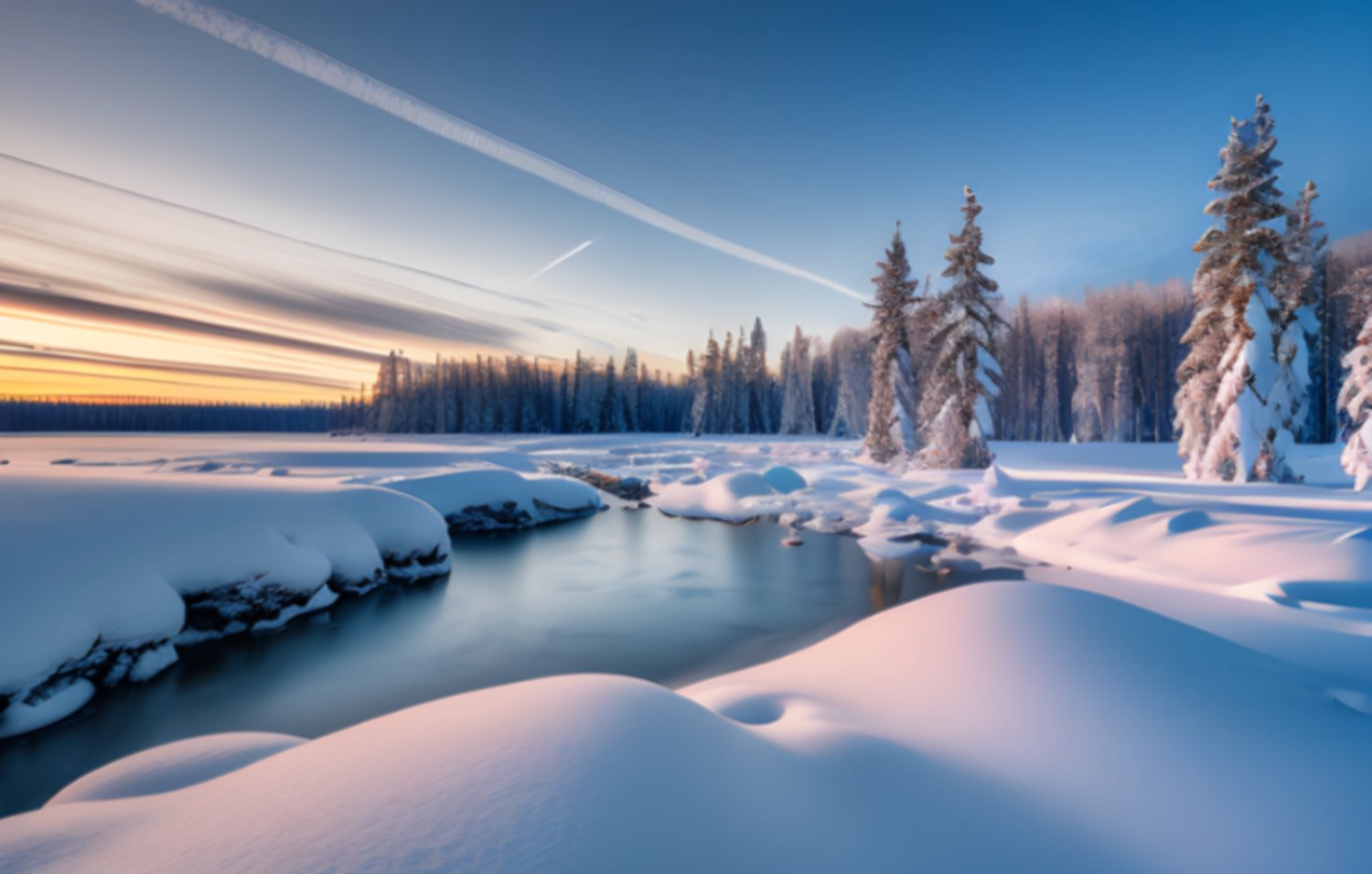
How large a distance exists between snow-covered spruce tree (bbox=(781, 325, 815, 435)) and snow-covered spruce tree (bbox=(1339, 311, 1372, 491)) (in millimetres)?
43118

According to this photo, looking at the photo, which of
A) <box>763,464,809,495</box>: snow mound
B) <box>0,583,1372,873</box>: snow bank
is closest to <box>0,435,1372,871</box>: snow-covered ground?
<box>0,583,1372,873</box>: snow bank

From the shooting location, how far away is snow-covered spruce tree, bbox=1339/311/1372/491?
1204 centimetres

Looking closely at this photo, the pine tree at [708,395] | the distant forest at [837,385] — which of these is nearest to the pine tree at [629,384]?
the distant forest at [837,385]

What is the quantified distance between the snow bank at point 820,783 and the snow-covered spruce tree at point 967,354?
59.6 ft

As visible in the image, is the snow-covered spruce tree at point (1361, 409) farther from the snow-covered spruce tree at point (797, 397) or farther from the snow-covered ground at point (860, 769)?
the snow-covered spruce tree at point (797, 397)

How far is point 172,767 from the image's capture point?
3.20 metres

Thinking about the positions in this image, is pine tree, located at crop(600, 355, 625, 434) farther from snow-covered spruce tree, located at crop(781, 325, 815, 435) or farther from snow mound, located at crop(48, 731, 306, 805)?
snow mound, located at crop(48, 731, 306, 805)

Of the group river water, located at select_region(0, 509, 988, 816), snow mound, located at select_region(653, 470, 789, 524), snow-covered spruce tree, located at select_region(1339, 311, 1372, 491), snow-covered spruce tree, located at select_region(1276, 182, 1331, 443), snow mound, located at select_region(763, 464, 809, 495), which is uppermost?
snow-covered spruce tree, located at select_region(1276, 182, 1331, 443)

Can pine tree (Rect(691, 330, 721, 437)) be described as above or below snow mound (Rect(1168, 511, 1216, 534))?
above

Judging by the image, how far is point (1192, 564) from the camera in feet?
26.3

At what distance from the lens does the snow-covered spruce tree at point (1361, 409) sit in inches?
474

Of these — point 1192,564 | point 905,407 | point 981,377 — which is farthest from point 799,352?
point 1192,564

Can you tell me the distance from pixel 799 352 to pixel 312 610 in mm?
54510

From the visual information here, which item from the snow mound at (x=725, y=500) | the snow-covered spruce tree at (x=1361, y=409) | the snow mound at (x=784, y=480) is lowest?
the snow mound at (x=725, y=500)
